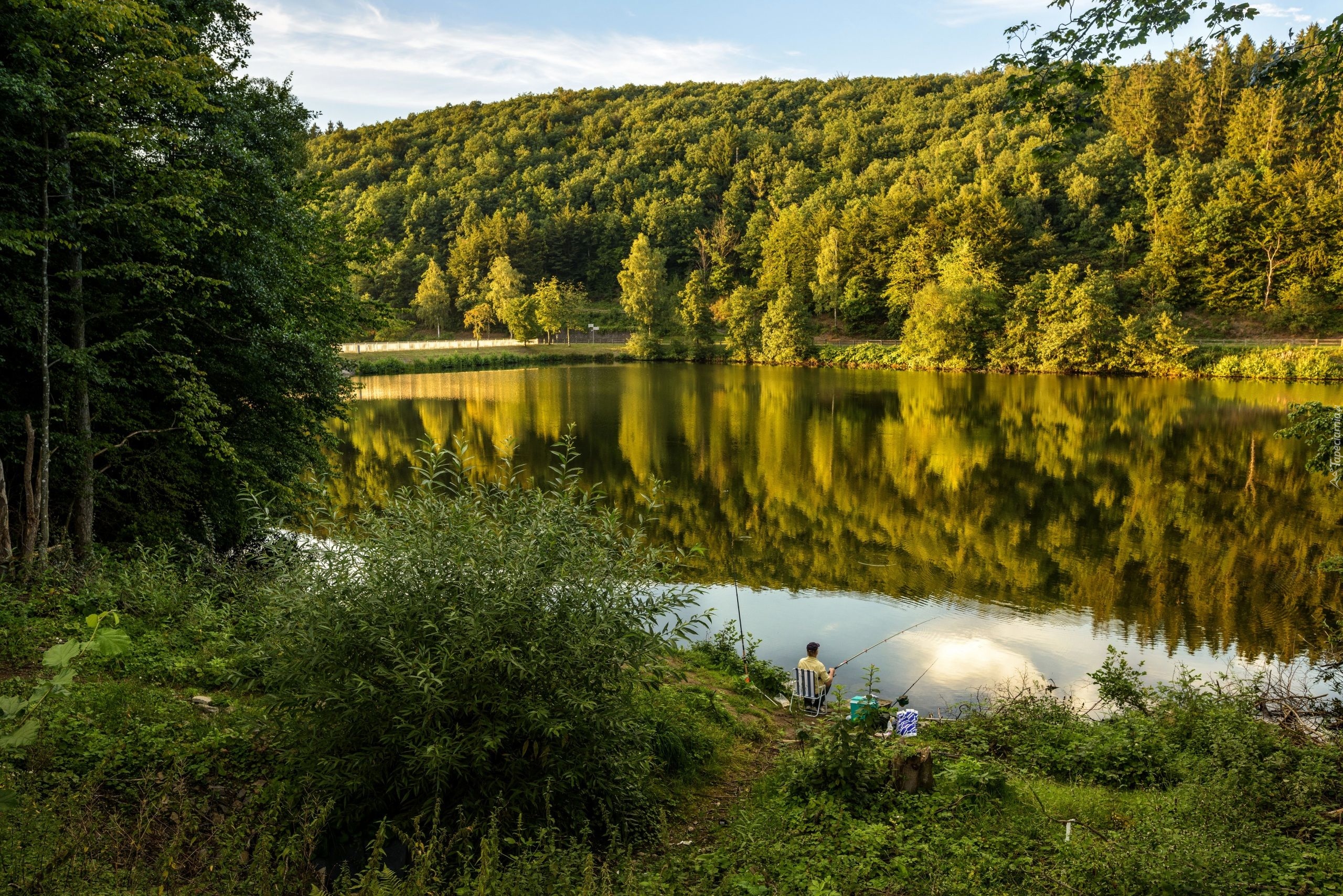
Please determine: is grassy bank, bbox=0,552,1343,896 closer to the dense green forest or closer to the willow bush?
the willow bush

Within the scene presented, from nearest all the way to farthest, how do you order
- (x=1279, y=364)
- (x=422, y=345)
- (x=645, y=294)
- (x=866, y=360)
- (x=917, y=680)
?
(x=917, y=680) → (x=1279, y=364) → (x=866, y=360) → (x=645, y=294) → (x=422, y=345)

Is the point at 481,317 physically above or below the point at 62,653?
above

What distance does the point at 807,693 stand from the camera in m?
9.74

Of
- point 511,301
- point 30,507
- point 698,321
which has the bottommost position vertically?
point 30,507

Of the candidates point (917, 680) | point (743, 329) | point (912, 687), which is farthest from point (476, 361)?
point (912, 687)

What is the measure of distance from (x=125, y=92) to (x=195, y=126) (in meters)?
2.98

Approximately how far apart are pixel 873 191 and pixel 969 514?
8980cm

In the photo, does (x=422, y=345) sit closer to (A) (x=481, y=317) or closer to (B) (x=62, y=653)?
(A) (x=481, y=317)

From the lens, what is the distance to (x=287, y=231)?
45.2ft

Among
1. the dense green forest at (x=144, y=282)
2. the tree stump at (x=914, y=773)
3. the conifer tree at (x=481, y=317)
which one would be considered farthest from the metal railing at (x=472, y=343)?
the tree stump at (x=914, y=773)

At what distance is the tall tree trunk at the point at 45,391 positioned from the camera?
8.87 metres

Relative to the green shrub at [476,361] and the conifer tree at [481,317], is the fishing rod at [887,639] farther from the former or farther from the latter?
the conifer tree at [481,317]

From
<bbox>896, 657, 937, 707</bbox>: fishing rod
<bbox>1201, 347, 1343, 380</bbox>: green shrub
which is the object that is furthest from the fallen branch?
<bbox>1201, 347, 1343, 380</bbox>: green shrub

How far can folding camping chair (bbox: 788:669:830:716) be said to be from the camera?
31.6 feet
